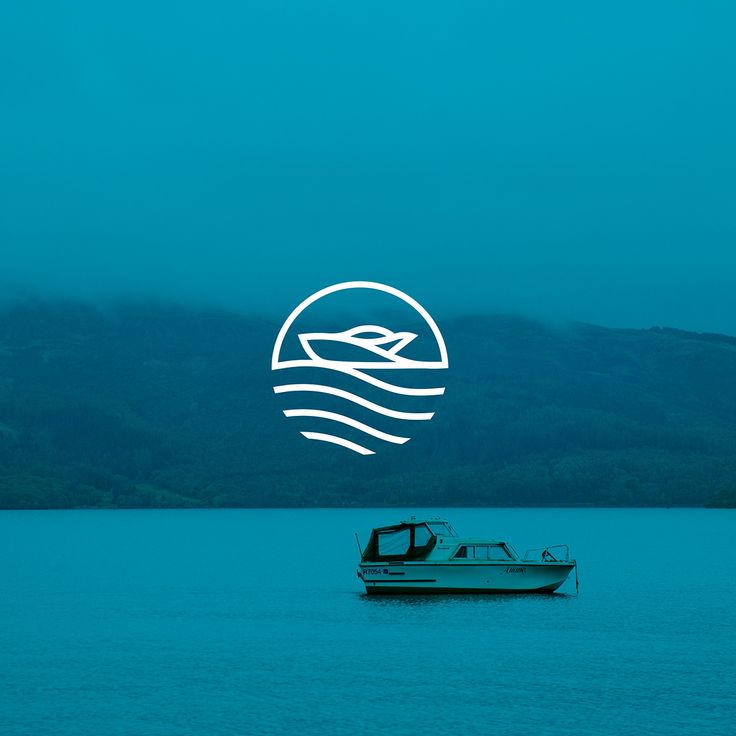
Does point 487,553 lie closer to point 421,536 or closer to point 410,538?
point 421,536

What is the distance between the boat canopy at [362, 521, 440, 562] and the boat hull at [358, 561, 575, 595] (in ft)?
4.42

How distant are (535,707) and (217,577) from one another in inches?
4839

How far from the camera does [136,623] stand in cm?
11819

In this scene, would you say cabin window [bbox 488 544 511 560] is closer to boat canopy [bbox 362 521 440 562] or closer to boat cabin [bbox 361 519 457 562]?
boat cabin [bbox 361 519 457 562]

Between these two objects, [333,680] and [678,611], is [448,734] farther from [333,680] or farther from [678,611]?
[678,611]

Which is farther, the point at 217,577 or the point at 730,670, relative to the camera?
the point at 217,577

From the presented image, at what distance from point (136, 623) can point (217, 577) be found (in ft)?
235

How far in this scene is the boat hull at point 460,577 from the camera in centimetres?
12581

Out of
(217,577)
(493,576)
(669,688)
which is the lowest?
(669,688)

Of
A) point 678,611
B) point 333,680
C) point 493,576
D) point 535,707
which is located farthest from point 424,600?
point 535,707

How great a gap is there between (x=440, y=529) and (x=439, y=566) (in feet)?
13.5

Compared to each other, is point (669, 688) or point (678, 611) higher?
point (678, 611)

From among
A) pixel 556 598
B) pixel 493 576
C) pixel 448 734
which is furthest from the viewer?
pixel 556 598

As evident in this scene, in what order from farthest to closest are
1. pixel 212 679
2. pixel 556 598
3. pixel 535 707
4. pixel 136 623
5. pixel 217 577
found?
pixel 217 577
pixel 556 598
pixel 136 623
pixel 212 679
pixel 535 707
